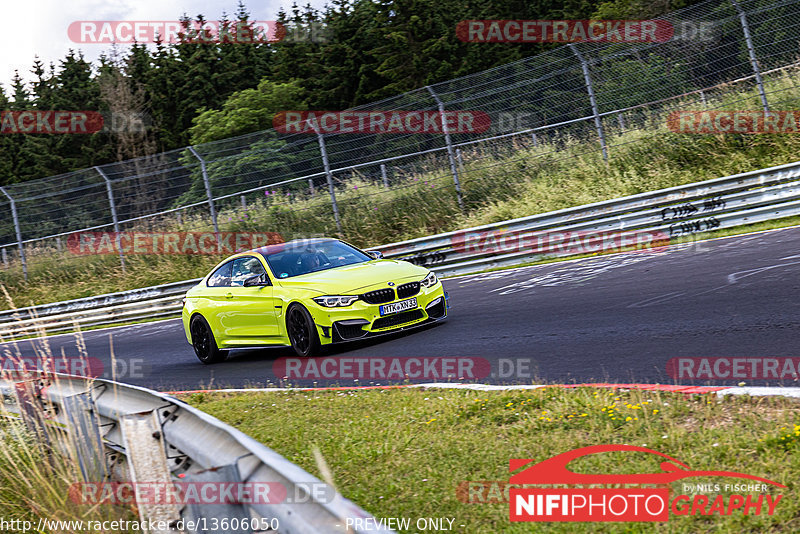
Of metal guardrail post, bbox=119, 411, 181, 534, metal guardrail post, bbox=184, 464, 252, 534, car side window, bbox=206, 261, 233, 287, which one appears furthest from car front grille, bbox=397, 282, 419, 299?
metal guardrail post, bbox=184, 464, 252, 534

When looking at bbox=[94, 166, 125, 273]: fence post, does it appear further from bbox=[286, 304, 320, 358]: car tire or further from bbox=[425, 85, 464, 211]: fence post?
bbox=[286, 304, 320, 358]: car tire

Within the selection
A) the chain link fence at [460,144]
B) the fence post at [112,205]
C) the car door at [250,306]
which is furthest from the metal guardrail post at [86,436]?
the fence post at [112,205]

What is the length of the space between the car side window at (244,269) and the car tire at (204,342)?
0.84 metres

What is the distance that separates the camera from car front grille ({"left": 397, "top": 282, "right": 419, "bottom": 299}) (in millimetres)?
10129

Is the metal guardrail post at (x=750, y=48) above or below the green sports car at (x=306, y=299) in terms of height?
above

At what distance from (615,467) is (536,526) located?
0.71m

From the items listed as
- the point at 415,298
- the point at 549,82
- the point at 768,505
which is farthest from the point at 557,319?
the point at 549,82

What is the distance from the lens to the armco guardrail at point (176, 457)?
2621 millimetres

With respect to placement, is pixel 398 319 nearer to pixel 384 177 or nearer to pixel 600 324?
pixel 600 324

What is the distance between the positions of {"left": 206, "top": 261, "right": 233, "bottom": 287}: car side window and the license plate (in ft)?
8.58

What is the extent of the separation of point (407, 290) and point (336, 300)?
940 mm
